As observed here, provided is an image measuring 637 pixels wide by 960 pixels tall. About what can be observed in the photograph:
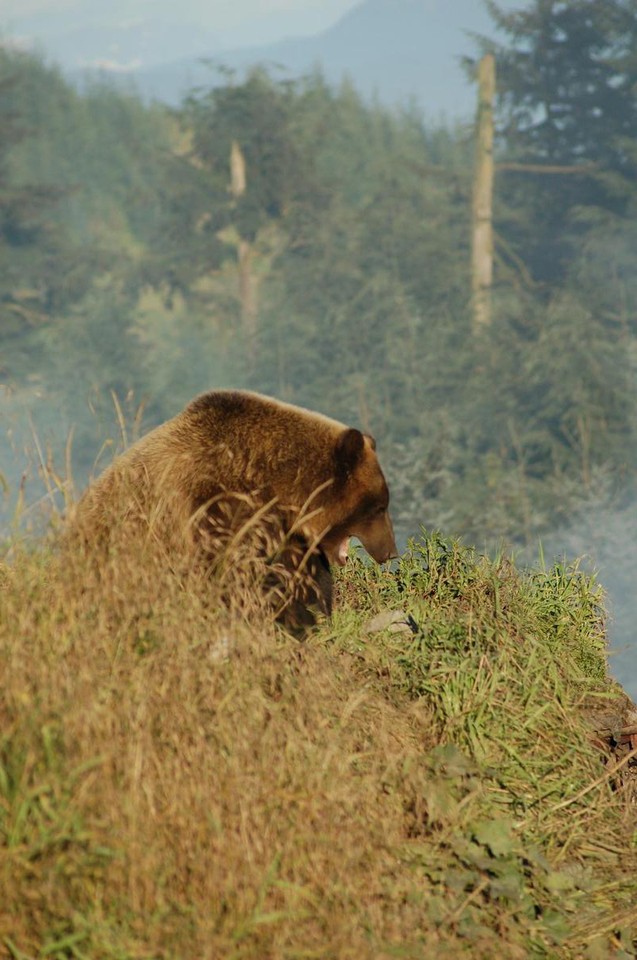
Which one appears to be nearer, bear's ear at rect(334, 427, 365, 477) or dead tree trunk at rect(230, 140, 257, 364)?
bear's ear at rect(334, 427, 365, 477)

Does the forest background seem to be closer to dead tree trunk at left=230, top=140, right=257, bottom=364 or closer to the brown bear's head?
dead tree trunk at left=230, top=140, right=257, bottom=364

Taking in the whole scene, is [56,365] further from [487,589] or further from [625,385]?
[487,589]

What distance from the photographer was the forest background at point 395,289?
33.3m

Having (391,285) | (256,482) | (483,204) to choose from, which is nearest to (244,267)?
(391,285)

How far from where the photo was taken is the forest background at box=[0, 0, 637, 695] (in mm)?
33344

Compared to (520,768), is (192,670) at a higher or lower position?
higher

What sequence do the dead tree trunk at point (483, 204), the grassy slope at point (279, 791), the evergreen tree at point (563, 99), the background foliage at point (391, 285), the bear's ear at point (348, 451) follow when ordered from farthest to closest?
1. the evergreen tree at point (563, 99)
2. the background foliage at point (391, 285)
3. the dead tree trunk at point (483, 204)
4. the bear's ear at point (348, 451)
5. the grassy slope at point (279, 791)

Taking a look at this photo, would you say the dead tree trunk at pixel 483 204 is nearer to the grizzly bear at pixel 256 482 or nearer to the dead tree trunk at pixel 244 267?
the dead tree trunk at pixel 244 267

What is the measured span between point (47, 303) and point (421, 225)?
1273cm

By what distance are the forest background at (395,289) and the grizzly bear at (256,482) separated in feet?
82.7

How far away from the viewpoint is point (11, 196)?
4447 centimetres

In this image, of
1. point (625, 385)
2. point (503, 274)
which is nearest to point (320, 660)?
point (625, 385)

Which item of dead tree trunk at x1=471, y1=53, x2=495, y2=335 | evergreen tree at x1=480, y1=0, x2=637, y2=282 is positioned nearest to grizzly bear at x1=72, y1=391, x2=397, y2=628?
dead tree trunk at x1=471, y1=53, x2=495, y2=335

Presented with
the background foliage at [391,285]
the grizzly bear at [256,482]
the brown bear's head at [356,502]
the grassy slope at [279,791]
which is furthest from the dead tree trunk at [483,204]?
the grassy slope at [279,791]
